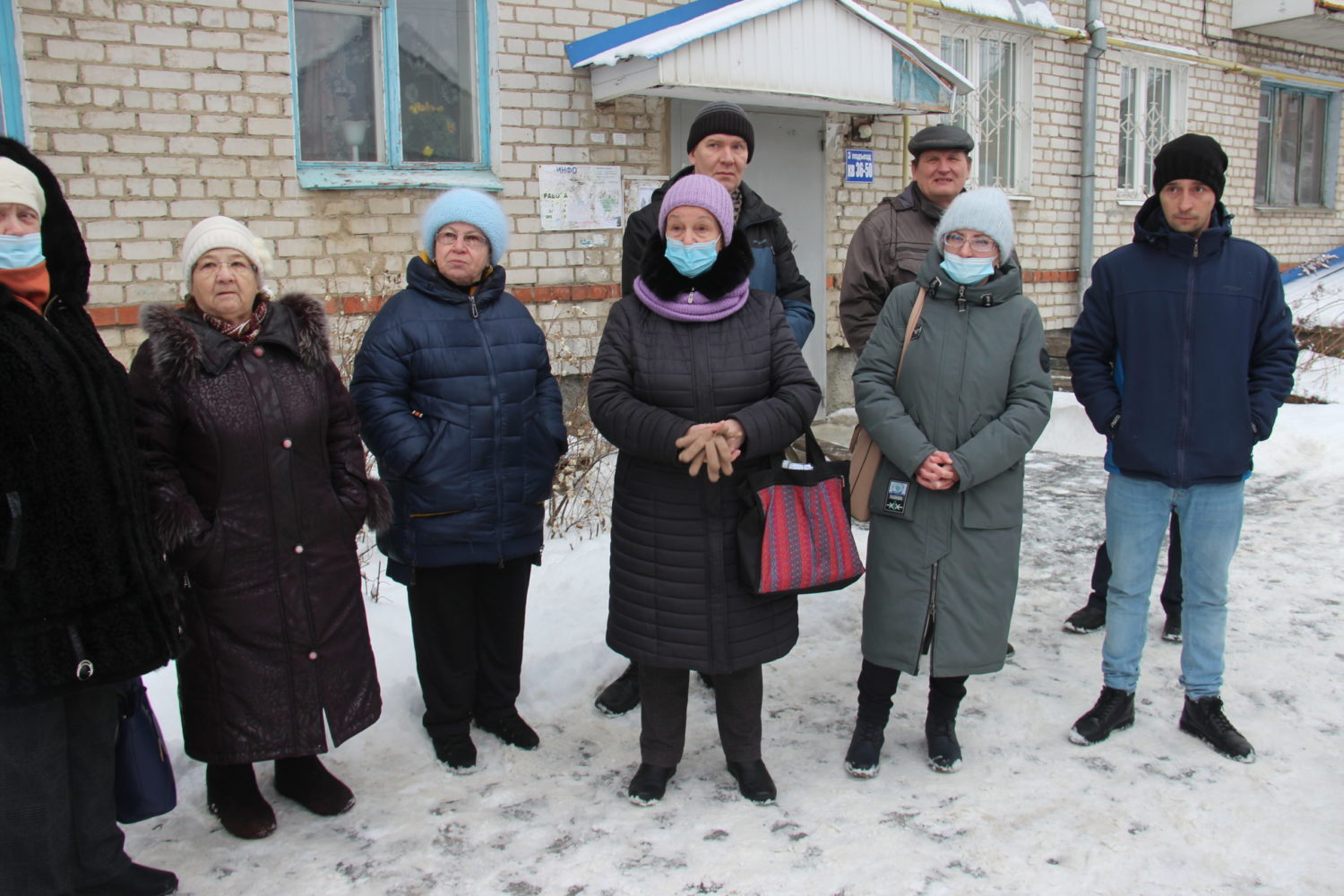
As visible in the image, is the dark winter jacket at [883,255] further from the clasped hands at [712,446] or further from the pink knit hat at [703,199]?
the clasped hands at [712,446]

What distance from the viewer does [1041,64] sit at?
907 cm

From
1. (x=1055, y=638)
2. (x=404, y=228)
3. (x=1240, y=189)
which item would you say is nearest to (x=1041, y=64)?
(x=1240, y=189)

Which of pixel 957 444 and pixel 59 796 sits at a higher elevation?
pixel 957 444

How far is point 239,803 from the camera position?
2.55m

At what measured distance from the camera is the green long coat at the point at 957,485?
2744 mm

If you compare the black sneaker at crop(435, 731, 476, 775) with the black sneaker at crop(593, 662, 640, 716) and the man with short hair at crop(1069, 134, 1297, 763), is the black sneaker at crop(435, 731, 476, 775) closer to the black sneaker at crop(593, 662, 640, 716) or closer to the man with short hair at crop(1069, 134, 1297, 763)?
the black sneaker at crop(593, 662, 640, 716)

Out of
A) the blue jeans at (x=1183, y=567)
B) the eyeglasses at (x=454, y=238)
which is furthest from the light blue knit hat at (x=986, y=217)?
the eyeglasses at (x=454, y=238)

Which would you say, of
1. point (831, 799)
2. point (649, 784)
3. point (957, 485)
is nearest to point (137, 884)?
point (649, 784)

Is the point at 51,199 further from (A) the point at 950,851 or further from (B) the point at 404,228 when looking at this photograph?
(B) the point at 404,228

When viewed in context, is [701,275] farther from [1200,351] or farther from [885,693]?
[1200,351]

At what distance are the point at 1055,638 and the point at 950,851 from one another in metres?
1.60

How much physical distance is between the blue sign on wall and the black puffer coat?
6.36 m

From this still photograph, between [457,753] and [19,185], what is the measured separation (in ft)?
5.74

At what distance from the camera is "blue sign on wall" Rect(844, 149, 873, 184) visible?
7.73 metres
